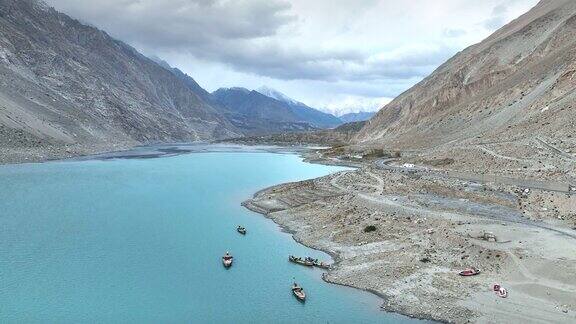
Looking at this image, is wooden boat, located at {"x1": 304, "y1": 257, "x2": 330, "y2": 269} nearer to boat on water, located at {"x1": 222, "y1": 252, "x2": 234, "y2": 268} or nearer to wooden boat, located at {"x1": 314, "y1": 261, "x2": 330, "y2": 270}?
wooden boat, located at {"x1": 314, "y1": 261, "x2": 330, "y2": 270}

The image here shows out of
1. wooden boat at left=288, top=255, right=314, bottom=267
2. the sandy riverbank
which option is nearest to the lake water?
wooden boat at left=288, top=255, right=314, bottom=267

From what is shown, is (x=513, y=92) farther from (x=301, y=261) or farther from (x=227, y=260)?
(x=227, y=260)

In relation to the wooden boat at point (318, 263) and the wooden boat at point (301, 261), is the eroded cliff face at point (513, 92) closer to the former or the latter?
the wooden boat at point (318, 263)

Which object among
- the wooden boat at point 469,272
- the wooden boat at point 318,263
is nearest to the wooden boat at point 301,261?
the wooden boat at point 318,263

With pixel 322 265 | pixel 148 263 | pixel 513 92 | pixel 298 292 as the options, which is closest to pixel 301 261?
pixel 322 265

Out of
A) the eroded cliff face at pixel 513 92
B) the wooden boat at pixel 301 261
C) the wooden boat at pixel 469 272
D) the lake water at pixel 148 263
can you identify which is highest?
the eroded cliff face at pixel 513 92

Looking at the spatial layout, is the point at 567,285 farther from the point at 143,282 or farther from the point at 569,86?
the point at 569,86
